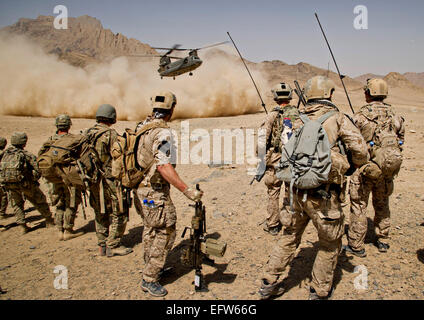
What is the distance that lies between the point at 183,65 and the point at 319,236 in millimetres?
12639

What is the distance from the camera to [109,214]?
190 inches

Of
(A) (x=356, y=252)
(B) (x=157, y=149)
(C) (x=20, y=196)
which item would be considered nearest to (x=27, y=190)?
(C) (x=20, y=196)

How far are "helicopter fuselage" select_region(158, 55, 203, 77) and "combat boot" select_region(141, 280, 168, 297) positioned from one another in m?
12.1

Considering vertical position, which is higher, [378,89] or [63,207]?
[378,89]

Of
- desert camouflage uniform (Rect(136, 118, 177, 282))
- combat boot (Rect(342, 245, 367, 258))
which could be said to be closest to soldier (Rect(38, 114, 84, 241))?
desert camouflage uniform (Rect(136, 118, 177, 282))

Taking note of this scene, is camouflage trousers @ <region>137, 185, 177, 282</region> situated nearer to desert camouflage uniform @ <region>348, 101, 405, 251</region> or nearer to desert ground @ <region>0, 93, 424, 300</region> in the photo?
desert ground @ <region>0, 93, 424, 300</region>

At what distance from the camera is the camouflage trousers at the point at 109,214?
4.66 metres

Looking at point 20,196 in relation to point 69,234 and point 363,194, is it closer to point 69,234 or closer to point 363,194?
point 69,234

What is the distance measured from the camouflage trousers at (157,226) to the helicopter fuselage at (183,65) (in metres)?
11.7

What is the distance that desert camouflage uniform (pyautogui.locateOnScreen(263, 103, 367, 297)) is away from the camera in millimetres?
2975

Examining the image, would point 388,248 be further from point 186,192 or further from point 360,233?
point 186,192

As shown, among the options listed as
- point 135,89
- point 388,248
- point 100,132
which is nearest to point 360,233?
point 388,248

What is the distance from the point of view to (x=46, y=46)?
209 ft

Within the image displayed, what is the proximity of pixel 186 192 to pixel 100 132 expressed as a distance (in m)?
1.99
